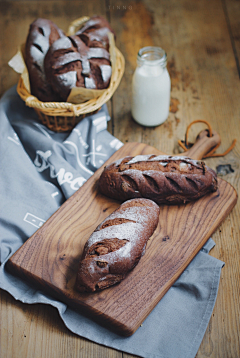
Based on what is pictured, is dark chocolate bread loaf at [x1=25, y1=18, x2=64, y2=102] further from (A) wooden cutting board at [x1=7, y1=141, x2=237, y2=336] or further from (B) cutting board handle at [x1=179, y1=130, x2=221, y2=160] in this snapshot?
(B) cutting board handle at [x1=179, y1=130, x2=221, y2=160]

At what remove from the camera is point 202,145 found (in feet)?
→ 5.70

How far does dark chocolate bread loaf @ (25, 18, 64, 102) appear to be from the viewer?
174 centimetres

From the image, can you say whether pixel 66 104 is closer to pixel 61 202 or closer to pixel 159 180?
pixel 61 202

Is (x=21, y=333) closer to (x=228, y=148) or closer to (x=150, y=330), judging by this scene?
(x=150, y=330)

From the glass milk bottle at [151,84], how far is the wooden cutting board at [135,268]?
0.50 metres

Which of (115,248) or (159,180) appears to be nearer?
(115,248)

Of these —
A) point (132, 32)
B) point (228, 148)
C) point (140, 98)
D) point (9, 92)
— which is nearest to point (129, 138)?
point (140, 98)

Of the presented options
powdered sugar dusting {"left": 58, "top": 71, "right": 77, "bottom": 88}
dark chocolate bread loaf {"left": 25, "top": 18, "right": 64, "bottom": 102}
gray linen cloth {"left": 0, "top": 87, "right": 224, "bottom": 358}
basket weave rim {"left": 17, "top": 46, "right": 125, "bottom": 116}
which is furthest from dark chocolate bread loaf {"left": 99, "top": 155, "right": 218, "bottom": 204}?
dark chocolate bread loaf {"left": 25, "top": 18, "right": 64, "bottom": 102}

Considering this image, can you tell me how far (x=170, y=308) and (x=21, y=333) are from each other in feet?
1.69

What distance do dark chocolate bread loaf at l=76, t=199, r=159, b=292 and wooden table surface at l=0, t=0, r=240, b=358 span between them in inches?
8.2

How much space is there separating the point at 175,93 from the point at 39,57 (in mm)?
864

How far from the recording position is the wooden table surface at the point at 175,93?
114 centimetres

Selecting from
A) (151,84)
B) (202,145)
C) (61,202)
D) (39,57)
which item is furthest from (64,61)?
(202,145)

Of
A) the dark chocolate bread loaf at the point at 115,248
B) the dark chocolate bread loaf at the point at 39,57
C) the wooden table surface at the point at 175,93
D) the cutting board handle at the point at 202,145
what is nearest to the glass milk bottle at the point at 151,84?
the wooden table surface at the point at 175,93
